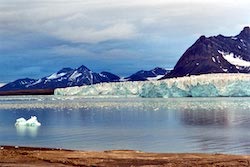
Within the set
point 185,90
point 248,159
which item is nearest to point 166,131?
point 248,159

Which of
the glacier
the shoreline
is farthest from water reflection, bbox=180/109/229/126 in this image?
the glacier

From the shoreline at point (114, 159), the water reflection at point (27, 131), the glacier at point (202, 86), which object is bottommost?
the shoreline at point (114, 159)

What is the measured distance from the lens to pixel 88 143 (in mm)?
25047

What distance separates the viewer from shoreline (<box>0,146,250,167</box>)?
50.5ft

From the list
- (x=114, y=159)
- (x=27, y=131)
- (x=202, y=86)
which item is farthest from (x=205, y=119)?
(x=202, y=86)

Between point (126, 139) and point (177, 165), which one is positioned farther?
point (126, 139)

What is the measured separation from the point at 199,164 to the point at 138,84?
88075 millimetres

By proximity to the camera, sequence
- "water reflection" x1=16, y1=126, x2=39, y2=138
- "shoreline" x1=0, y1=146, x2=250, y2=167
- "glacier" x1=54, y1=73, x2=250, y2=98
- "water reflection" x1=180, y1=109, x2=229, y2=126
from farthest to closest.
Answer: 1. "glacier" x1=54, y1=73, x2=250, y2=98
2. "water reflection" x1=180, y1=109, x2=229, y2=126
3. "water reflection" x1=16, y1=126, x2=39, y2=138
4. "shoreline" x1=0, y1=146, x2=250, y2=167

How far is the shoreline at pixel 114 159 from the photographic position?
15.4 m

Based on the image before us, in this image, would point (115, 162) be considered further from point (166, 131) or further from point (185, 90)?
point (185, 90)

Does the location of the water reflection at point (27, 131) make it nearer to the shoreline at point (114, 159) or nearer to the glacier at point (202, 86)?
the shoreline at point (114, 159)

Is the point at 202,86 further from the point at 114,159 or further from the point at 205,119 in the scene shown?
the point at 114,159

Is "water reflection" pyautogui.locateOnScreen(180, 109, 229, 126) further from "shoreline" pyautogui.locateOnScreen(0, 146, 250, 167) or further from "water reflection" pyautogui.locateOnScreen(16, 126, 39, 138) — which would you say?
"shoreline" pyautogui.locateOnScreen(0, 146, 250, 167)

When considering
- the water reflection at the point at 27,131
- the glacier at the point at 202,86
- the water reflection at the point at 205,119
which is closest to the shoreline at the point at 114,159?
the water reflection at the point at 27,131
